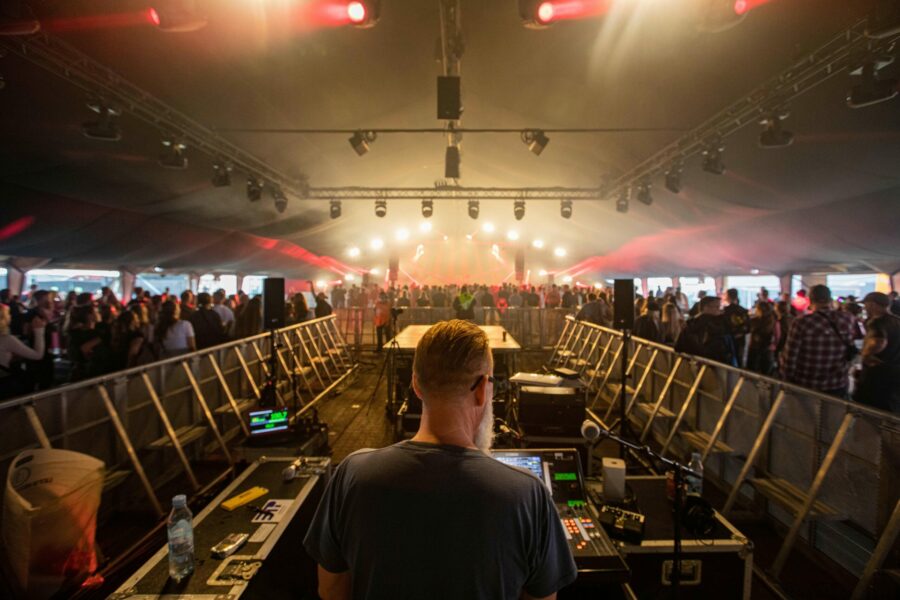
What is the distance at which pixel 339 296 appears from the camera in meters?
13.1

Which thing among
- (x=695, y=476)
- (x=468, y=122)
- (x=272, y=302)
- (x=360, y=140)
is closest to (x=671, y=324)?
(x=468, y=122)

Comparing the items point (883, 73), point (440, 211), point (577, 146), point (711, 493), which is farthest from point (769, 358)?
point (440, 211)

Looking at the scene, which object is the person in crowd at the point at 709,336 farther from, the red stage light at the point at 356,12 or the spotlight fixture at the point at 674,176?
the red stage light at the point at 356,12

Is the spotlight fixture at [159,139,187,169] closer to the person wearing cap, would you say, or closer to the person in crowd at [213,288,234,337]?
the person in crowd at [213,288,234,337]

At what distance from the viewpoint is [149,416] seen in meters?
4.05

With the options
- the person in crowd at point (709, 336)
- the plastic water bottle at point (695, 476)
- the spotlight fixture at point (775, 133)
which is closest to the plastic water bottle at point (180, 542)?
the plastic water bottle at point (695, 476)

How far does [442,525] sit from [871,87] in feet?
18.2

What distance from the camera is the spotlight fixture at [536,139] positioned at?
683 centimetres

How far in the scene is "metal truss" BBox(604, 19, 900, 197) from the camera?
3762mm

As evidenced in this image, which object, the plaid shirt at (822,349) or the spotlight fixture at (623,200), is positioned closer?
the plaid shirt at (822,349)

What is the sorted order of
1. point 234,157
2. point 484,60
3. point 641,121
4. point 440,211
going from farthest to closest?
point 440,211
point 234,157
point 641,121
point 484,60

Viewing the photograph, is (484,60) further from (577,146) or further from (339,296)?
(339,296)

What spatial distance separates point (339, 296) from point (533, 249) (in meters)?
12.6

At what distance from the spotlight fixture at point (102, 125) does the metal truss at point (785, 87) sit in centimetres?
770
